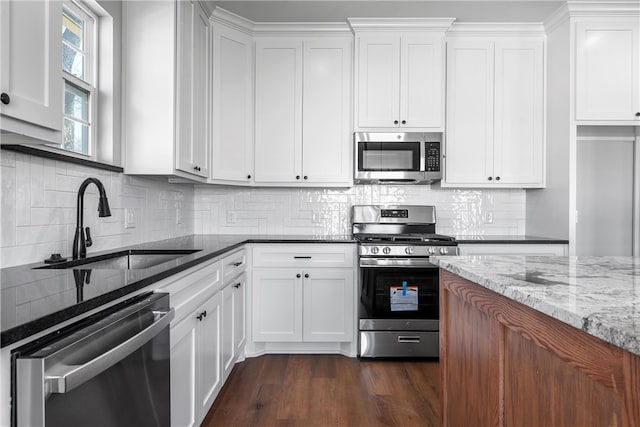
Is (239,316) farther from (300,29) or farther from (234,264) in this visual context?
(300,29)

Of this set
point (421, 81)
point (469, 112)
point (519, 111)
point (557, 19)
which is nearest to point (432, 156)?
point (469, 112)

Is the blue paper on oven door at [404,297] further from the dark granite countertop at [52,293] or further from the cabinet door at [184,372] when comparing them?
the dark granite countertop at [52,293]

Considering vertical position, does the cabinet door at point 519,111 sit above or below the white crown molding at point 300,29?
below

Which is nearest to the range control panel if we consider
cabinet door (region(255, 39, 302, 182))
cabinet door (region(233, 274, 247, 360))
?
cabinet door (region(255, 39, 302, 182))

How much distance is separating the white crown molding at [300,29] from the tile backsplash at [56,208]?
5.23 feet

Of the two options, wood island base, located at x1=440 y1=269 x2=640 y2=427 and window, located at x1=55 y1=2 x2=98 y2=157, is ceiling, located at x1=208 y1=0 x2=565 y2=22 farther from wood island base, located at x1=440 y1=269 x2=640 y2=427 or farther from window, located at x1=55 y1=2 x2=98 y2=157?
wood island base, located at x1=440 y1=269 x2=640 y2=427

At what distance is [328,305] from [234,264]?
33.5 inches

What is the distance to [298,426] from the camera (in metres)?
2.05

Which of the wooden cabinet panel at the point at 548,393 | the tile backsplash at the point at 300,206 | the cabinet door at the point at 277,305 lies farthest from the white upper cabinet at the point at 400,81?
the wooden cabinet panel at the point at 548,393

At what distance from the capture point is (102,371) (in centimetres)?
93

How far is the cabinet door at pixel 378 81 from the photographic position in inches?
129

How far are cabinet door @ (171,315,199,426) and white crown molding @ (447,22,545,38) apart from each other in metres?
3.11

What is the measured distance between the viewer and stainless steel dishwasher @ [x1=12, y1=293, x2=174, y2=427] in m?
0.74

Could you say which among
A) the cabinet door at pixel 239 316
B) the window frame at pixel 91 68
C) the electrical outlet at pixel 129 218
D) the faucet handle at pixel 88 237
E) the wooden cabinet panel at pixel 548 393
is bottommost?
the cabinet door at pixel 239 316
